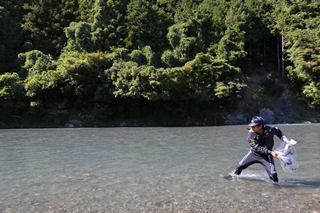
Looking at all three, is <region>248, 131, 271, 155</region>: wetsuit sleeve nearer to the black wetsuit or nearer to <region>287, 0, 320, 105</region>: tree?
the black wetsuit

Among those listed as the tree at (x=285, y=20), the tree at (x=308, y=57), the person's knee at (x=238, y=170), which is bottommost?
the person's knee at (x=238, y=170)

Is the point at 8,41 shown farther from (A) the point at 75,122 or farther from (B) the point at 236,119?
(B) the point at 236,119

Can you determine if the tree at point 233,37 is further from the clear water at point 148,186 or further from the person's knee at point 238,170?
the person's knee at point 238,170

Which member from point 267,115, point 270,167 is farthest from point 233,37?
point 270,167

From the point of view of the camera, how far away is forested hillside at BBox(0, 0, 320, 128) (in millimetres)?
30344

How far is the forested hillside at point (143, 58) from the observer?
1195 inches

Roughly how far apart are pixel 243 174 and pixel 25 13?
176ft

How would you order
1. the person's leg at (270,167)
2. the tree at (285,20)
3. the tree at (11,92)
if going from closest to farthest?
the person's leg at (270,167) < the tree at (11,92) < the tree at (285,20)

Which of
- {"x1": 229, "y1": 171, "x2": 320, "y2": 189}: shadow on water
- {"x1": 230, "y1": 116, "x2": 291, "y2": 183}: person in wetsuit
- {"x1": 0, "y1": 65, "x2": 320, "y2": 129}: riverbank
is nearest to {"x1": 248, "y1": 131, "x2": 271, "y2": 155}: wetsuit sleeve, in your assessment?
{"x1": 230, "y1": 116, "x2": 291, "y2": 183}: person in wetsuit

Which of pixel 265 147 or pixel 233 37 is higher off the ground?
pixel 233 37

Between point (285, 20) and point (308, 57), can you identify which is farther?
point (285, 20)

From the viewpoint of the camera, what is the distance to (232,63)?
123 ft

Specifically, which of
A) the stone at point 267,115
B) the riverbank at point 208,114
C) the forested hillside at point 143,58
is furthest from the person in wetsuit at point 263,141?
the stone at point 267,115

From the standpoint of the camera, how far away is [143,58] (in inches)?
1425
